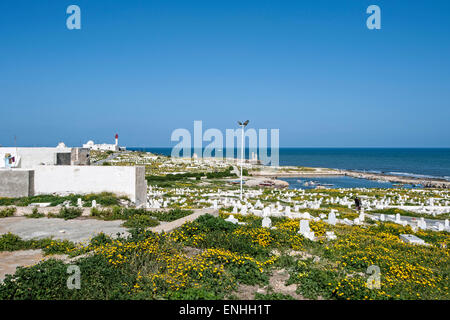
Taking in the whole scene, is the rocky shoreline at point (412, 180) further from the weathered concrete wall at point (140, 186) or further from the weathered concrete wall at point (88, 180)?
the weathered concrete wall at point (88, 180)

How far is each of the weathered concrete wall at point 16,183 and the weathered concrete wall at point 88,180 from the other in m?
0.51

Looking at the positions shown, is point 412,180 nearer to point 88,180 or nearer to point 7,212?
point 88,180

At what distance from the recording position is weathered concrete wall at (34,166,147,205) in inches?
789

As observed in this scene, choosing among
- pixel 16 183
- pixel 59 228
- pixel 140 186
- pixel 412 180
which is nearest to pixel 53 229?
pixel 59 228

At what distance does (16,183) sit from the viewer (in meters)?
19.4

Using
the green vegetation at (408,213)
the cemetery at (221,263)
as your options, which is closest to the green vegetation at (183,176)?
the green vegetation at (408,213)

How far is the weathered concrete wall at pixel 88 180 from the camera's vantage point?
20.0 metres

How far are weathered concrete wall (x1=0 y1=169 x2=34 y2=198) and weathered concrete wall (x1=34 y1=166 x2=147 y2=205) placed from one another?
1.67 feet

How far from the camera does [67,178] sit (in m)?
20.3

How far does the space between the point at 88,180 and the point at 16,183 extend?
418cm

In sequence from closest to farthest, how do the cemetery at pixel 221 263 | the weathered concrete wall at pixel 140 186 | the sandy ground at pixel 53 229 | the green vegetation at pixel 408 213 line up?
the cemetery at pixel 221 263
the sandy ground at pixel 53 229
the weathered concrete wall at pixel 140 186
the green vegetation at pixel 408 213

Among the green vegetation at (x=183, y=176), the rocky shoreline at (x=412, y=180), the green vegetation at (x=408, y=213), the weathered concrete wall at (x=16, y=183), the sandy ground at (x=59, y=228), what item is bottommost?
the rocky shoreline at (x=412, y=180)

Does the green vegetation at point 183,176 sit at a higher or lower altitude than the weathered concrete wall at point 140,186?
lower
